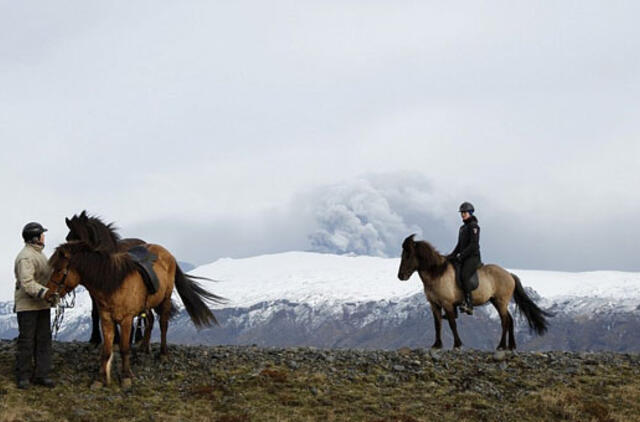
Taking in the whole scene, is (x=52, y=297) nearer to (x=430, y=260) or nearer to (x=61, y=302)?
(x=61, y=302)

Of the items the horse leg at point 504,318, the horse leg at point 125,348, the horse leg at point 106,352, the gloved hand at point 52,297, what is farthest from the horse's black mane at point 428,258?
the gloved hand at point 52,297

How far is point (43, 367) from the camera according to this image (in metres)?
13.7

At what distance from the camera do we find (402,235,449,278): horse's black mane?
1852 cm

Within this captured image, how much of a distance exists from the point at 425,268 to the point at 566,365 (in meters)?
4.55

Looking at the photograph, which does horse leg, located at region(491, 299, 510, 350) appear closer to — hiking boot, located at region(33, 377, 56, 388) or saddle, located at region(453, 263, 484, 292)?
saddle, located at region(453, 263, 484, 292)

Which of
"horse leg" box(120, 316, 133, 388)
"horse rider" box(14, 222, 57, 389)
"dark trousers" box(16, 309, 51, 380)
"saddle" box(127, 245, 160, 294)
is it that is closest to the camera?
"horse rider" box(14, 222, 57, 389)

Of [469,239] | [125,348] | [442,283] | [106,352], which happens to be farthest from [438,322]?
[106,352]

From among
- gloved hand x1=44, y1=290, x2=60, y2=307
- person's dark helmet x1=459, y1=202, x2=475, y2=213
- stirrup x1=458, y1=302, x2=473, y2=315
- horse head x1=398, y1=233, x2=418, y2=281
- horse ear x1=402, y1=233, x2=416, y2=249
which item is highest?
person's dark helmet x1=459, y1=202, x2=475, y2=213

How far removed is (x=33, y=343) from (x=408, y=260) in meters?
10.0

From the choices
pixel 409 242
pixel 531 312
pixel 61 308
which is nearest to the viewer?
pixel 61 308

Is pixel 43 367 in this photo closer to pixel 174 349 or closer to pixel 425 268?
pixel 174 349

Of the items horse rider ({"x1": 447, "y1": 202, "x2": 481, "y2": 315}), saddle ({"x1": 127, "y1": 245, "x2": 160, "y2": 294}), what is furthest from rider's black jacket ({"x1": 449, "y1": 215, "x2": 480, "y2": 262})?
saddle ({"x1": 127, "y1": 245, "x2": 160, "y2": 294})

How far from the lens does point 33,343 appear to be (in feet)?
45.8

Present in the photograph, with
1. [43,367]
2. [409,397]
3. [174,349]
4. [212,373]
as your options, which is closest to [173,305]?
[174,349]
